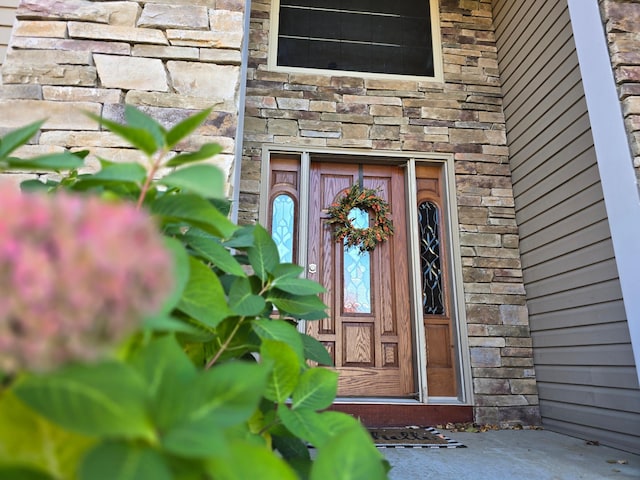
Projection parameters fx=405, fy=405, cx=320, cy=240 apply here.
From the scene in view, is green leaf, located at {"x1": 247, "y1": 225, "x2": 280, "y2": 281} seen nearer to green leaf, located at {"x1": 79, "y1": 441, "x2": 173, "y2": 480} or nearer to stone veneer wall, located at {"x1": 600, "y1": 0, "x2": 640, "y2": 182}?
green leaf, located at {"x1": 79, "y1": 441, "x2": 173, "y2": 480}

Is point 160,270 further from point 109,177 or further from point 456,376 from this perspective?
point 456,376

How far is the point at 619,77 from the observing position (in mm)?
2043

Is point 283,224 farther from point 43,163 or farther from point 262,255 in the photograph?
point 43,163

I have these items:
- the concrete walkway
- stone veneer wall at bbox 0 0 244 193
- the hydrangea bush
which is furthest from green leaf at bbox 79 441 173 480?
the concrete walkway

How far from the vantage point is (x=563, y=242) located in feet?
8.87

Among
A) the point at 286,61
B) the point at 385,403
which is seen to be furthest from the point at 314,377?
the point at 286,61

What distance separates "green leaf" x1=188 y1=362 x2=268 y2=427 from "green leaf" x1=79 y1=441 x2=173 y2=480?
0.03 meters

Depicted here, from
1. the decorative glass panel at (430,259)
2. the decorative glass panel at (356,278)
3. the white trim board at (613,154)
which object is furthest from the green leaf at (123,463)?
the decorative glass panel at (430,259)

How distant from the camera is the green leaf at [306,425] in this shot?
1.11ft

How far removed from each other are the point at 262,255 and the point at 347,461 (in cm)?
31

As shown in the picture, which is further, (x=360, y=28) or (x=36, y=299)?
(x=360, y=28)

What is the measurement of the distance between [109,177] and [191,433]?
236 mm

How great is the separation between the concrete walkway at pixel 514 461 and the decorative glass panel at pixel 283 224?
1579mm

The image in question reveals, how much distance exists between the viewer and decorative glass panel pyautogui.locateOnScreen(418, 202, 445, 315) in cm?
316
